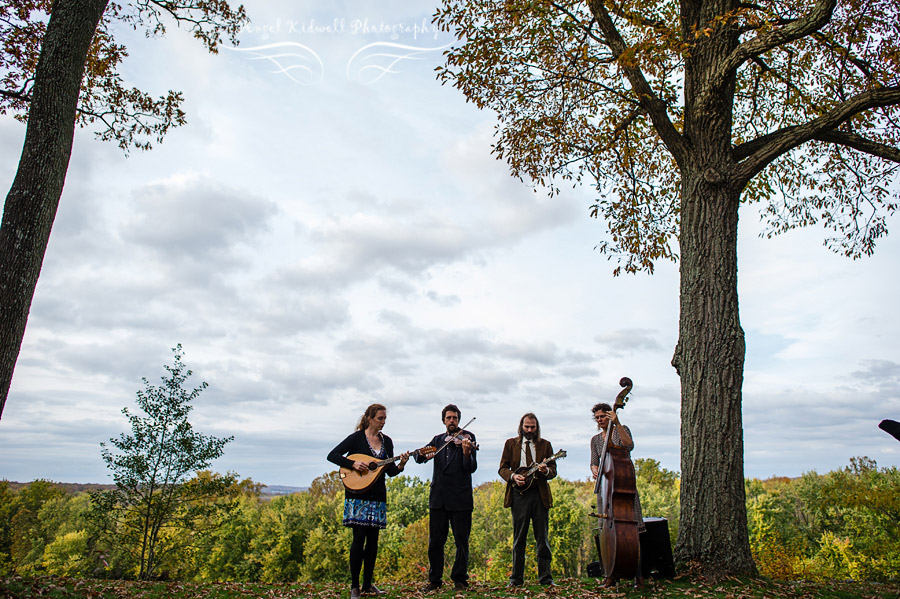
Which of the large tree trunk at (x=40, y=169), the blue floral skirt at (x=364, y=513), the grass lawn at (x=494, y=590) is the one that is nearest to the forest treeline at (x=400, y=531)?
the grass lawn at (x=494, y=590)

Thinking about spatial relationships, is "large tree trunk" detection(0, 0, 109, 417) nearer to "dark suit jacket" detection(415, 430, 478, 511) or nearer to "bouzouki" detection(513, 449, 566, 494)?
"dark suit jacket" detection(415, 430, 478, 511)

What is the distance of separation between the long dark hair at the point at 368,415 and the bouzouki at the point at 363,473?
35 centimetres

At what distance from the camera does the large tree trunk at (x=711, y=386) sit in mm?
7484

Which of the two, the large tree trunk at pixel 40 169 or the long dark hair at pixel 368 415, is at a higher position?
the large tree trunk at pixel 40 169

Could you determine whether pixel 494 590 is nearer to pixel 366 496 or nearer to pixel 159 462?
pixel 366 496

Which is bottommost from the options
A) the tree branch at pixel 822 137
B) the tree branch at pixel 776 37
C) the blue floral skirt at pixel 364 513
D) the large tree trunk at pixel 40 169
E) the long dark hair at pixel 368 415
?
the blue floral skirt at pixel 364 513

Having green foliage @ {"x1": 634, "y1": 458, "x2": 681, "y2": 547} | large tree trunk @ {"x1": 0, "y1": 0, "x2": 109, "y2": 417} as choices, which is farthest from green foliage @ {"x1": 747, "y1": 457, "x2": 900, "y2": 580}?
large tree trunk @ {"x1": 0, "y1": 0, "x2": 109, "y2": 417}

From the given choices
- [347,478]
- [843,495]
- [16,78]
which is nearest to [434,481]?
[347,478]

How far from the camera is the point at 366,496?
6742mm

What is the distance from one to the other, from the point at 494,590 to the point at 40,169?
690 cm

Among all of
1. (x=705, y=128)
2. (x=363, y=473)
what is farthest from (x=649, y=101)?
(x=363, y=473)

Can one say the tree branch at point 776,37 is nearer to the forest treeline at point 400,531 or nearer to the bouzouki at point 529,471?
the bouzouki at point 529,471

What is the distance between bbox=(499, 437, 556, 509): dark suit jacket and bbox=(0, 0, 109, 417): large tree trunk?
5484mm

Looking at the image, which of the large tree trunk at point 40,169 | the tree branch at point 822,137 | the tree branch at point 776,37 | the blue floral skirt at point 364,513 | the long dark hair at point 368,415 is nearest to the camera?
the large tree trunk at point 40,169
